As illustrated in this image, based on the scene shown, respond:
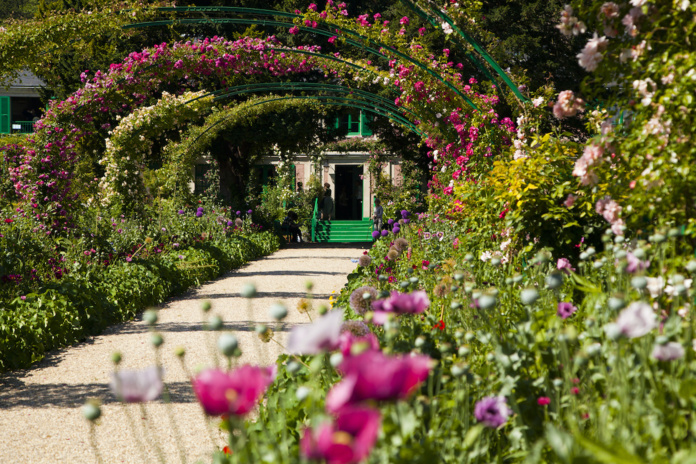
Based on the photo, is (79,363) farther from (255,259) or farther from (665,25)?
(255,259)

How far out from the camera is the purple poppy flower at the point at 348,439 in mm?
721

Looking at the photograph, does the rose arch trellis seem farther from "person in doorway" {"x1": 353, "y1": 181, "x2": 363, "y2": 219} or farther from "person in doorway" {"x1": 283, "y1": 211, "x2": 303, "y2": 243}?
"person in doorway" {"x1": 353, "y1": 181, "x2": 363, "y2": 219}

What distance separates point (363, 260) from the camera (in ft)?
16.3

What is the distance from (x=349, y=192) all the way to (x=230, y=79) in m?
15.4

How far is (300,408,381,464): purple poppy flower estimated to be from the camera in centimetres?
72

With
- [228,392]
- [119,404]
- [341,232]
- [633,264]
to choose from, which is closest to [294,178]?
[341,232]

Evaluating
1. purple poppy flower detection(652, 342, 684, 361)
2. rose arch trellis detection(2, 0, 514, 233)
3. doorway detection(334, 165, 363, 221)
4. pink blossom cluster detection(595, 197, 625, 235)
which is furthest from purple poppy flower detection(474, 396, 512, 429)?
doorway detection(334, 165, 363, 221)

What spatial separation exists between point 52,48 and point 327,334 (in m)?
7.06

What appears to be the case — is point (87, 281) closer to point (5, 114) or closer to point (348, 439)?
point (348, 439)

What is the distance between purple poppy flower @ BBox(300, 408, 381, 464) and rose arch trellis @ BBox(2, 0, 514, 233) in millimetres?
5971

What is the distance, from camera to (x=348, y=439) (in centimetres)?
74

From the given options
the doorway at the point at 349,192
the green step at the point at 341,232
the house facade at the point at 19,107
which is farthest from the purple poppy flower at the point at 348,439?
the house facade at the point at 19,107

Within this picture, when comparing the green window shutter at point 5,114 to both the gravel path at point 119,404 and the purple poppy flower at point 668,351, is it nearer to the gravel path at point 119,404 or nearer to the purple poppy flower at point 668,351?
the gravel path at point 119,404

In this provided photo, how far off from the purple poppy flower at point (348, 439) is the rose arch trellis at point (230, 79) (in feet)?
19.6
